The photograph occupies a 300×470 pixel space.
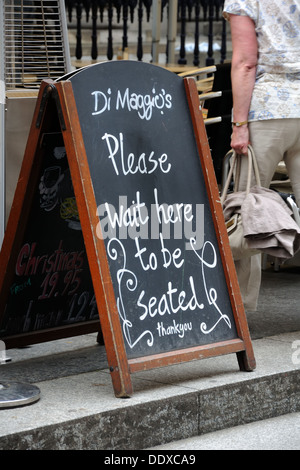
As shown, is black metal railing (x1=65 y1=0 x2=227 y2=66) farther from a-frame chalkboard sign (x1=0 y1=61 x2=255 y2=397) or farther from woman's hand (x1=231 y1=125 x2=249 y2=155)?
a-frame chalkboard sign (x1=0 y1=61 x2=255 y2=397)

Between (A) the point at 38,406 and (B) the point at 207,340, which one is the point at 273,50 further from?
(A) the point at 38,406

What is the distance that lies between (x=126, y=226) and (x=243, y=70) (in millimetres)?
1394

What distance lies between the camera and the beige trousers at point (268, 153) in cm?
468

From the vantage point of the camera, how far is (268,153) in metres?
4.71

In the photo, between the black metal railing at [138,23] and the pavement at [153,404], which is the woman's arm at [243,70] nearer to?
the pavement at [153,404]

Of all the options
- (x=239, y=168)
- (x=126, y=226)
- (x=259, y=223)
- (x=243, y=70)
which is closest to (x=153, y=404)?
(x=126, y=226)

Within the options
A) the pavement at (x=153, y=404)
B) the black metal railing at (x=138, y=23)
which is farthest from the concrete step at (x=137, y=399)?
the black metal railing at (x=138, y=23)

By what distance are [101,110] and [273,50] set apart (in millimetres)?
1333

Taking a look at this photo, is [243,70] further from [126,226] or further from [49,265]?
[49,265]

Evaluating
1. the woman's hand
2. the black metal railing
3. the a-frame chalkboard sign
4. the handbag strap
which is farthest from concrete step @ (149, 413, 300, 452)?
the black metal railing

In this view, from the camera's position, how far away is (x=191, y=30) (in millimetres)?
14484

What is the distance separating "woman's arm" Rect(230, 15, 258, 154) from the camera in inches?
184

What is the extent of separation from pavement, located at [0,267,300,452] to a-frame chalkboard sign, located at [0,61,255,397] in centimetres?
13
